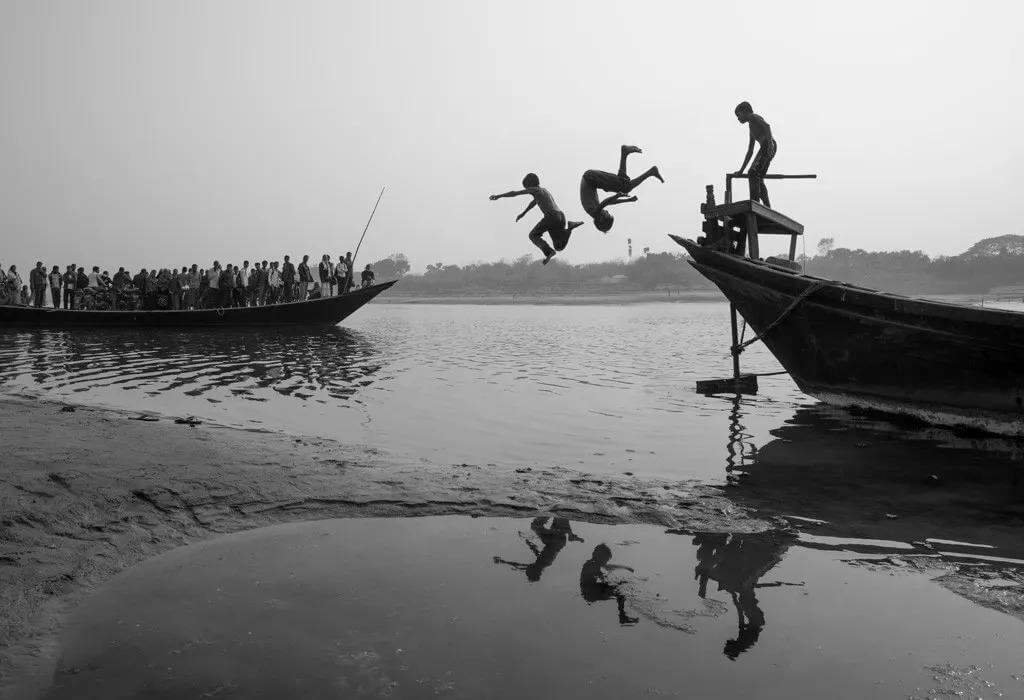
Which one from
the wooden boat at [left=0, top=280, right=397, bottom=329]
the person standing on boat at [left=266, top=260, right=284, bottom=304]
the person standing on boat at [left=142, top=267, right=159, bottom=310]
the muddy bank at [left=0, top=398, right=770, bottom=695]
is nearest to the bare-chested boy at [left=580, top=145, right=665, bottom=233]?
the muddy bank at [left=0, top=398, right=770, bottom=695]

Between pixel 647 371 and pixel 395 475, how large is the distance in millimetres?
11198

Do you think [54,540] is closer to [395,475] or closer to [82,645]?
[82,645]

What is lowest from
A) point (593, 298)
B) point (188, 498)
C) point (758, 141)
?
point (188, 498)

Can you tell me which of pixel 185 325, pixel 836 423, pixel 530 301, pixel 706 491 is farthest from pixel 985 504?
pixel 530 301

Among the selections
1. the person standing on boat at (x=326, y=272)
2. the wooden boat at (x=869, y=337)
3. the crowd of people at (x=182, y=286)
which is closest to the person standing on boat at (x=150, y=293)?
the crowd of people at (x=182, y=286)

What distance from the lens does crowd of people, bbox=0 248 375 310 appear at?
30203mm

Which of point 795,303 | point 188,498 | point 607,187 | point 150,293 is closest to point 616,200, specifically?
point 607,187

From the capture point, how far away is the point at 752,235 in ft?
37.2

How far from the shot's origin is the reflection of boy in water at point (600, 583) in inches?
150

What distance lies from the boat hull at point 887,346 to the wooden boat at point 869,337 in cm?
1

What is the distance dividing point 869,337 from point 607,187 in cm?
402

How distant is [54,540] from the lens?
14.8ft

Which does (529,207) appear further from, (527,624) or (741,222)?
(527,624)

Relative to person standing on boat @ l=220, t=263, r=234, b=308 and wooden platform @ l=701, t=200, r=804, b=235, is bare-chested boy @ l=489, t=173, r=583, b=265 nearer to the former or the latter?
wooden platform @ l=701, t=200, r=804, b=235
